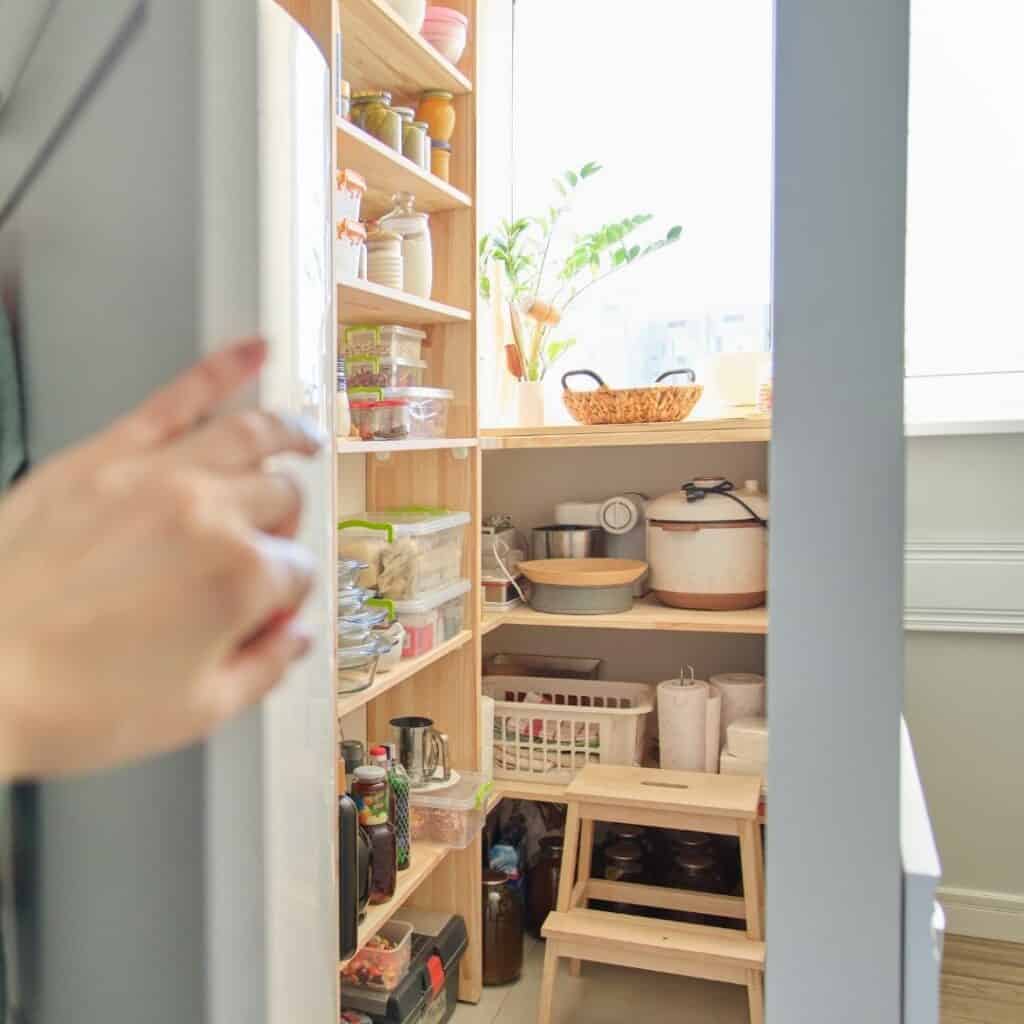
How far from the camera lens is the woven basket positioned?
6.63ft

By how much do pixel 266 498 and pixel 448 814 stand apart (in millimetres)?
1768

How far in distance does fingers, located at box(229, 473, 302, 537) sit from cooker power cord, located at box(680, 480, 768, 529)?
193cm

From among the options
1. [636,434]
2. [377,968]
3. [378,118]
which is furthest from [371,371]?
[377,968]

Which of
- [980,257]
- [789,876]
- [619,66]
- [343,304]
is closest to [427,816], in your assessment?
[343,304]

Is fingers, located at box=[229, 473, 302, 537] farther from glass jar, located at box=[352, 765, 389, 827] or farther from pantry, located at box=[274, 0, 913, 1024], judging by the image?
glass jar, located at box=[352, 765, 389, 827]

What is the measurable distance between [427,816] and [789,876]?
145 centimetres

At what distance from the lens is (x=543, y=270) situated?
241 centimetres

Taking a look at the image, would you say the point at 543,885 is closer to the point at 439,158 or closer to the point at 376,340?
the point at 376,340

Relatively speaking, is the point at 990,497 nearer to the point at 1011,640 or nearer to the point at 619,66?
the point at 1011,640

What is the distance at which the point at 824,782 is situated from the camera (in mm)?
412

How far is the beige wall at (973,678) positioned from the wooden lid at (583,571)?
0.63 metres

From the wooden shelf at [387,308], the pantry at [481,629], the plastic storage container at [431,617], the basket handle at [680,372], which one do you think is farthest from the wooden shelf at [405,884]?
the basket handle at [680,372]

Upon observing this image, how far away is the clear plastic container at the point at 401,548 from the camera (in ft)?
5.26

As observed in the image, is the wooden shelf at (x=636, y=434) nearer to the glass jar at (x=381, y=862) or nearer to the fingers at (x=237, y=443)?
the glass jar at (x=381, y=862)
